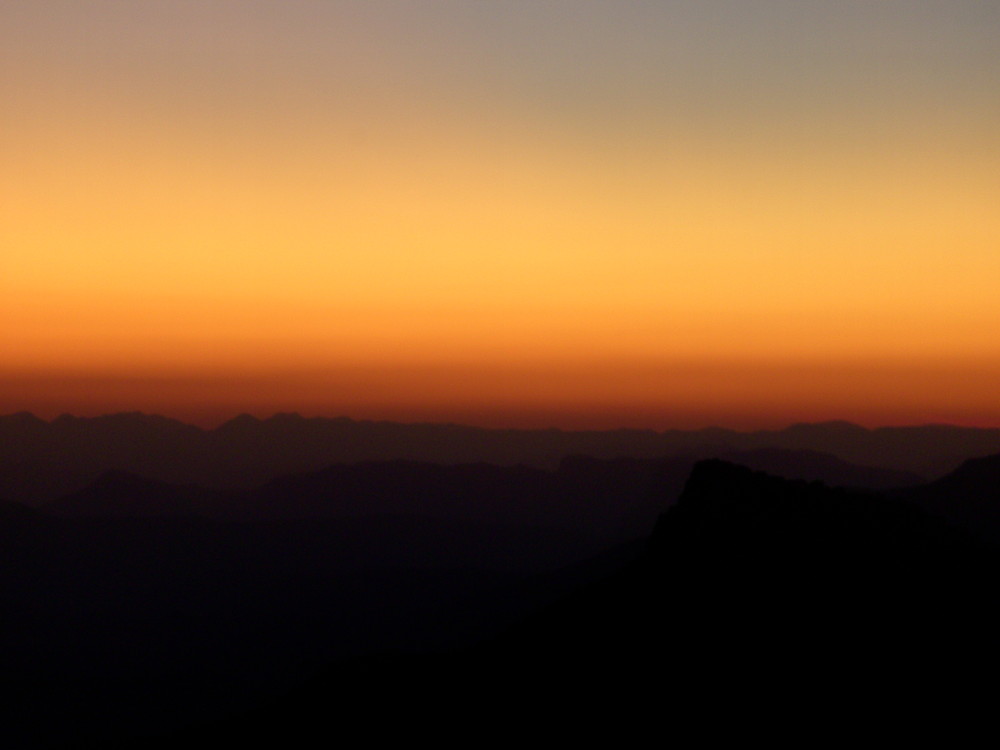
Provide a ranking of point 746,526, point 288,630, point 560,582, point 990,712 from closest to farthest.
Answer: point 990,712, point 746,526, point 560,582, point 288,630

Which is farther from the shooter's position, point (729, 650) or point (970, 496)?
point (970, 496)

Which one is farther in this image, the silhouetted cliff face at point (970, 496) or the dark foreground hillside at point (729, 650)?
the silhouetted cliff face at point (970, 496)

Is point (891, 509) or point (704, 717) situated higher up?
point (891, 509)

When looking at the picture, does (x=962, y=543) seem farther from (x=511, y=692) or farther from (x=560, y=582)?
(x=560, y=582)

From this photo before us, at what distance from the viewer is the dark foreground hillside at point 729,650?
30.0 m

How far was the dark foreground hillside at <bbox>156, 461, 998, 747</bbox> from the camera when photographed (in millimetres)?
30016

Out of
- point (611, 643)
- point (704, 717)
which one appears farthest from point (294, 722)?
point (704, 717)

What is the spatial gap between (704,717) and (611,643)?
32.2ft

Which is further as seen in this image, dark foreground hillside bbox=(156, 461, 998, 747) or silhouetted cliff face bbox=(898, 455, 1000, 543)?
silhouetted cliff face bbox=(898, 455, 1000, 543)

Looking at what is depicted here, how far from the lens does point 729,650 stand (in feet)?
114

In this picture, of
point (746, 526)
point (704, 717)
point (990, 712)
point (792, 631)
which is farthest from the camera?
point (746, 526)

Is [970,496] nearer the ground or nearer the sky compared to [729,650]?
nearer the sky

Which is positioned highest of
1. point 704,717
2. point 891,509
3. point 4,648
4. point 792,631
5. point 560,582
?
point 891,509

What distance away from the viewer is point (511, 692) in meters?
41.3
